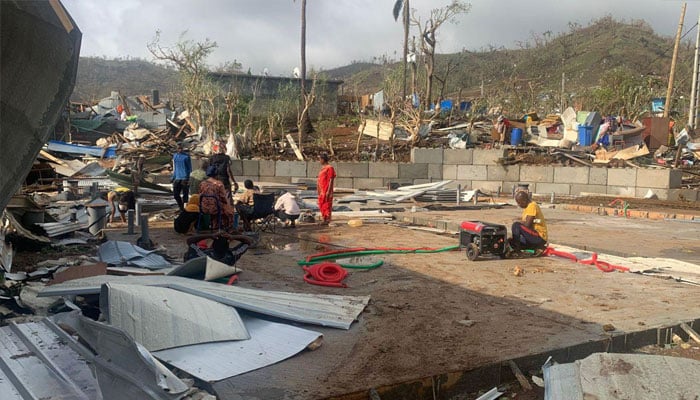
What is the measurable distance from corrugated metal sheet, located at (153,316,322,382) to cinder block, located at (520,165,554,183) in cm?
1484

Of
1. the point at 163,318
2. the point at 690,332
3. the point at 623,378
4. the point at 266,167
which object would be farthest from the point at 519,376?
the point at 266,167

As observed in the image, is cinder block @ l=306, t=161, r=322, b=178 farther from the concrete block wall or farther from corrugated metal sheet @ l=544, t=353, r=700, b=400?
corrugated metal sheet @ l=544, t=353, r=700, b=400

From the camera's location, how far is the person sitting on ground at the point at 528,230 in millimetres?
7957

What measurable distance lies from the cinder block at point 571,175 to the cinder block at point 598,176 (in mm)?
116

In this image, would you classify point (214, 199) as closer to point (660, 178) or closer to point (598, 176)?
point (598, 176)

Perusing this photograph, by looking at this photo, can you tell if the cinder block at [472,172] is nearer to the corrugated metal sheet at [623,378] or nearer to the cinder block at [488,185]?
the cinder block at [488,185]

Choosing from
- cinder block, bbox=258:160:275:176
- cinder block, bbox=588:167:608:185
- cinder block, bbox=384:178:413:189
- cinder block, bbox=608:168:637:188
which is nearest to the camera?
cinder block, bbox=608:168:637:188

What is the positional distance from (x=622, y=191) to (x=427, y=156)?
19.4 feet

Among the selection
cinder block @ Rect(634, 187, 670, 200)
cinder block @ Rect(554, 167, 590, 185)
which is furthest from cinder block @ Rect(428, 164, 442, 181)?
cinder block @ Rect(634, 187, 670, 200)

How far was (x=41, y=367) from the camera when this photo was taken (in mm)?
3523

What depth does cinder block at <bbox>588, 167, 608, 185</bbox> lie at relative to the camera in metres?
17.0

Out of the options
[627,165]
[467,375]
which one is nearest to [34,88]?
[467,375]

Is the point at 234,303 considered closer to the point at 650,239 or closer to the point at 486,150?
the point at 650,239

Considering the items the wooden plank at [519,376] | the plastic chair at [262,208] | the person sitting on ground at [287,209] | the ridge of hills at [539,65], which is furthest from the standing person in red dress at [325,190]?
the ridge of hills at [539,65]
